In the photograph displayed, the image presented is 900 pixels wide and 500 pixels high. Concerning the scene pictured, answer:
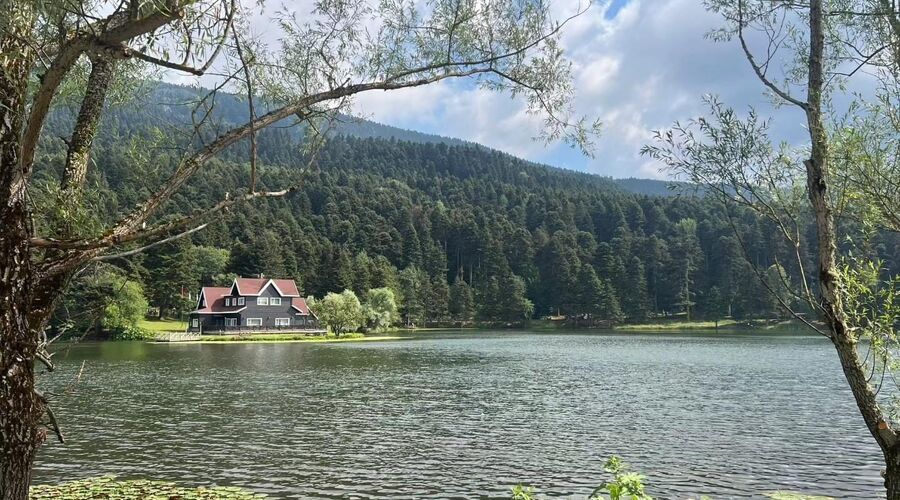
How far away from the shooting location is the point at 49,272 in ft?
19.5

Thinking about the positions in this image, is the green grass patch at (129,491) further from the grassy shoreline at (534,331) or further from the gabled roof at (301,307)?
→ the gabled roof at (301,307)

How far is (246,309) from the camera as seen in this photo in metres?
89.7

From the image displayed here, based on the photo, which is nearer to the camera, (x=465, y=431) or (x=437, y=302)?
(x=465, y=431)

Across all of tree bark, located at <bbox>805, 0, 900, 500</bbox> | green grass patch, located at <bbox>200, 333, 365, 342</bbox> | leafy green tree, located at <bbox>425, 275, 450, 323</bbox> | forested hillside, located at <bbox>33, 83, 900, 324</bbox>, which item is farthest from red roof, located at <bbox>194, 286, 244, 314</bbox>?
tree bark, located at <bbox>805, 0, 900, 500</bbox>

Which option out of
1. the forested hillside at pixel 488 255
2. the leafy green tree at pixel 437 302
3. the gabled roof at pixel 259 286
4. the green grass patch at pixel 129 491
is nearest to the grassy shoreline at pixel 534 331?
the forested hillside at pixel 488 255

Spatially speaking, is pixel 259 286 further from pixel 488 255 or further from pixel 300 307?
pixel 488 255

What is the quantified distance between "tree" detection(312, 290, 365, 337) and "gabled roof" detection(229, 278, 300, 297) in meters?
4.72

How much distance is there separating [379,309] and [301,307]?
12821 millimetres

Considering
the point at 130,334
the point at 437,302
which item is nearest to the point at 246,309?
the point at 130,334

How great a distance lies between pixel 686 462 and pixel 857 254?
33.2 feet

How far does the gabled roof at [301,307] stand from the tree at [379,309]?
8.76m

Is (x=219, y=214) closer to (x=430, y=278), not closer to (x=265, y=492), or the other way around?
(x=265, y=492)

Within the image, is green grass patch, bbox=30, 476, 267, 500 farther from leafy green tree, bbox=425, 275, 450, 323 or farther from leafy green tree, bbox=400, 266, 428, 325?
leafy green tree, bbox=425, 275, 450, 323

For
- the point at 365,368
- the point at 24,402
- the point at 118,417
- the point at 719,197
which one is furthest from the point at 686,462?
the point at 365,368
